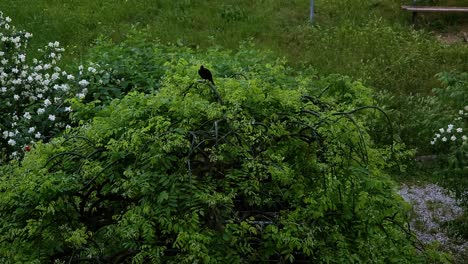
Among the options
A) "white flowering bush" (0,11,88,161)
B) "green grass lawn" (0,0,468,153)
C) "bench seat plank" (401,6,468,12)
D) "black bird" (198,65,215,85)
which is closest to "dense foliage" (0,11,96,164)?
"white flowering bush" (0,11,88,161)

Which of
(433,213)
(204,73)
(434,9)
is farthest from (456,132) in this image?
(434,9)

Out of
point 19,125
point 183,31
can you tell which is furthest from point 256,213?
point 183,31

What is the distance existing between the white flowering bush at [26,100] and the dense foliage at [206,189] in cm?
272

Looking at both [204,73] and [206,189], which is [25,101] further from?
[206,189]

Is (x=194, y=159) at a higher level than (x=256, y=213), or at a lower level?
higher

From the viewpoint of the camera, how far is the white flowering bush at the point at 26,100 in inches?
254

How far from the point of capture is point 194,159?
3.40 m

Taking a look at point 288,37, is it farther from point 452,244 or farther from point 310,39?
point 452,244

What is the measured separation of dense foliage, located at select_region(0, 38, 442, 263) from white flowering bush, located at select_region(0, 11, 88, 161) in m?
2.72

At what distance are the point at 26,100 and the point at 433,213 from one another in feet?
15.3

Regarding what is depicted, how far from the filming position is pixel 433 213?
7613 mm

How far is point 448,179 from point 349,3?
7294 millimetres

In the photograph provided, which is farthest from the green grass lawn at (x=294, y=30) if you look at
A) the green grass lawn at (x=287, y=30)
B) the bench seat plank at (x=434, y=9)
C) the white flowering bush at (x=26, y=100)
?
the white flowering bush at (x=26, y=100)

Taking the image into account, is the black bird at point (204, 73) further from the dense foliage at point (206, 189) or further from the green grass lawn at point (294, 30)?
the green grass lawn at point (294, 30)
